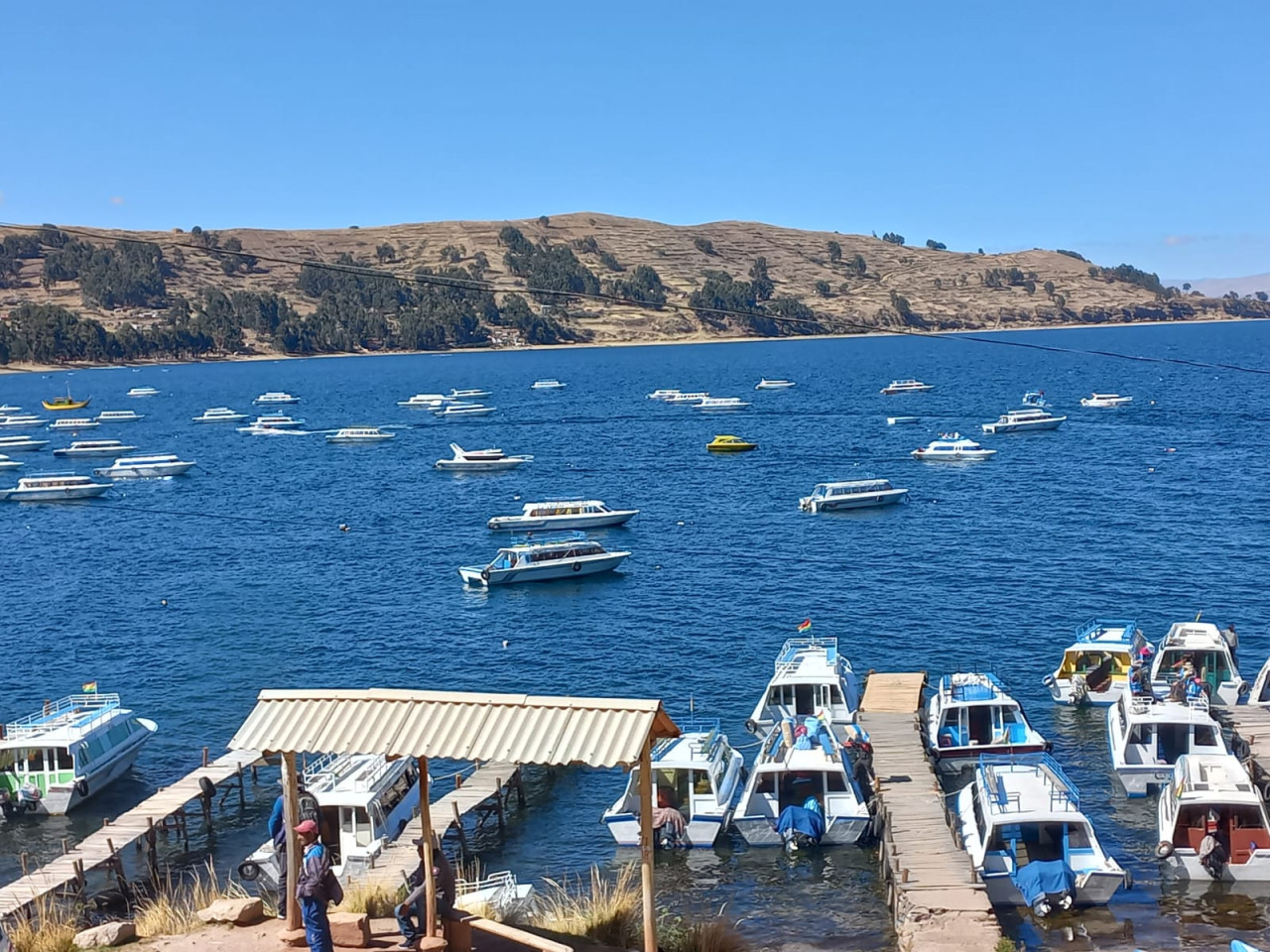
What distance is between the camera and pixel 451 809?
35062mm

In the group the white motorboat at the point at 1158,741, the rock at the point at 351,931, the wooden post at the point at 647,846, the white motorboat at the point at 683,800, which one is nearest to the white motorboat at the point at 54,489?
the white motorboat at the point at 683,800

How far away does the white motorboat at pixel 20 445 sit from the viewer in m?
141

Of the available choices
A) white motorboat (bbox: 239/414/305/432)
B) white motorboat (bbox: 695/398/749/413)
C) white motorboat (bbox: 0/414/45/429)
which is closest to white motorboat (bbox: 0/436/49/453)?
white motorboat (bbox: 239/414/305/432)

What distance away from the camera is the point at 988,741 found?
3847 cm

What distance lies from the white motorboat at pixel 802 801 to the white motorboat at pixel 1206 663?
14.6 metres

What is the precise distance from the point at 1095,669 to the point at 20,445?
128 metres

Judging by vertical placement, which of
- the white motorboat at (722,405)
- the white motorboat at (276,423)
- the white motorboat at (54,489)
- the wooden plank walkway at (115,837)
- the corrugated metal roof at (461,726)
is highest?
the white motorboat at (722,405)

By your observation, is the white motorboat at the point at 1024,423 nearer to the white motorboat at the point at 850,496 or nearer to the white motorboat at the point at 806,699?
the white motorboat at the point at 850,496

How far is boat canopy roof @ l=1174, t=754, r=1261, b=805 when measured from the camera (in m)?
31.1

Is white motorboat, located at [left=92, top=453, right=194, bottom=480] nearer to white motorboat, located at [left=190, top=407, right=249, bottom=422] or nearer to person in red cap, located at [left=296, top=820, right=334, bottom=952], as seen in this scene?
white motorboat, located at [left=190, top=407, right=249, bottom=422]

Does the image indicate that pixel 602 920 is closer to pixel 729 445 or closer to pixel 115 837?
pixel 115 837

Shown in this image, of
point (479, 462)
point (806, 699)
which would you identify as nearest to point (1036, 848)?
point (806, 699)

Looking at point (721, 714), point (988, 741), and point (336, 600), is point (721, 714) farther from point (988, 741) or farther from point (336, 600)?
point (336, 600)

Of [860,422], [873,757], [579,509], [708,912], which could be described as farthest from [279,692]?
[860,422]
